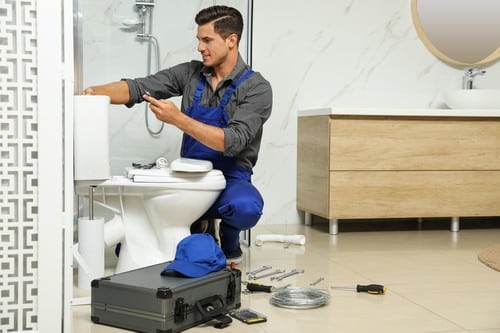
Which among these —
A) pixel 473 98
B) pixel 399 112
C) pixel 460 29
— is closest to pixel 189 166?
pixel 399 112

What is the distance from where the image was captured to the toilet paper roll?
2.81 metres

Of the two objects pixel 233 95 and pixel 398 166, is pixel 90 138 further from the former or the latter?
pixel 398 166

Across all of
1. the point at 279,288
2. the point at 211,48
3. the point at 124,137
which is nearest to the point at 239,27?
the point at 211,48

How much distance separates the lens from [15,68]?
1.97 meters

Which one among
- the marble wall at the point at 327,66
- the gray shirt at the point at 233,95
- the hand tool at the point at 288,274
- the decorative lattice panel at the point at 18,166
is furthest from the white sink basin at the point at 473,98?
the decorative lattice panel at the point at 18,166

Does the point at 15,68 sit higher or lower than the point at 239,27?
lower

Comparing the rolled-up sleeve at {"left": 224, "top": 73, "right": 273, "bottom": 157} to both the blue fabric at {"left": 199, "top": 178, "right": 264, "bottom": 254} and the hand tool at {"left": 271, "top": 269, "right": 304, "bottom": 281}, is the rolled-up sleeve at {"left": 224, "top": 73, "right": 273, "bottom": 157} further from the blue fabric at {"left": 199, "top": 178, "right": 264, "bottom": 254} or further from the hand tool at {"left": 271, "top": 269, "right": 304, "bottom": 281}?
the hand tool at {"left": 271, "top": 269, "right": 304, "bottom": 281}

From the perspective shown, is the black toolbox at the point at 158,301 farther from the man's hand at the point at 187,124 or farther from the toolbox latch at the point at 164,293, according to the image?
the man's hand at the point at 187,124

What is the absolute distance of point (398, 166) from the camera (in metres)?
4.30

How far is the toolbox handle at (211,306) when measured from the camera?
7.67ft

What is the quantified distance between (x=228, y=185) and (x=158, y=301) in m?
1.23

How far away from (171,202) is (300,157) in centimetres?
174

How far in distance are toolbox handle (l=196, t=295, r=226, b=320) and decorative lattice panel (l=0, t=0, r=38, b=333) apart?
0.58 meters

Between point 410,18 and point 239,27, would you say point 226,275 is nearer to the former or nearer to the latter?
point 239,27
